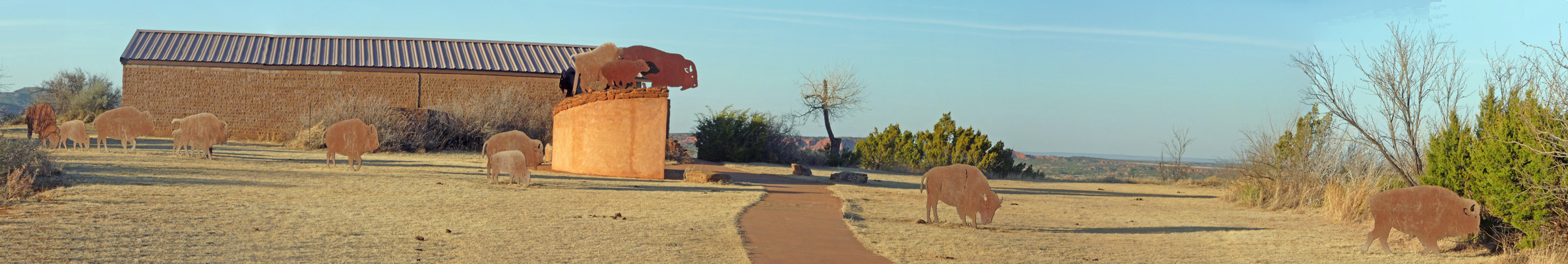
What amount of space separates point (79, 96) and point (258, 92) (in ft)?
37.9

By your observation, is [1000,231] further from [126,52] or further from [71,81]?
[71,81]

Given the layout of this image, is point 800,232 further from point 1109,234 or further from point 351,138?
point 351,138

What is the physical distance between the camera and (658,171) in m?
15.5

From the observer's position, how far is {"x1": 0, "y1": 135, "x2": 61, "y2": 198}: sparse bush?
9.22 metres

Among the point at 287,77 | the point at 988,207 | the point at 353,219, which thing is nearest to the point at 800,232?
the point at 988,207

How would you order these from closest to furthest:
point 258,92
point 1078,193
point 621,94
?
point 621,94, point 1078,193, point 258,92

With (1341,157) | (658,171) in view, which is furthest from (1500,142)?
(658,171)

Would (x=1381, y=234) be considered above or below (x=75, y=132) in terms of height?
below

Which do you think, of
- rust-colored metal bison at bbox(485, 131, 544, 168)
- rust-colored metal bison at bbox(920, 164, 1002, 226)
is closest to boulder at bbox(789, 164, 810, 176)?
rust-colored metal bison at bbox(485, 131, 544, 168)

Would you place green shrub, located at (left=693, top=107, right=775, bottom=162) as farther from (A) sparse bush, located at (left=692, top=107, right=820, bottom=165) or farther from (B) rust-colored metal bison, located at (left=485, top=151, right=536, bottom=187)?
(B) rust-colored metal bison, located at (left=485, top=151, right=536, bottom=187)

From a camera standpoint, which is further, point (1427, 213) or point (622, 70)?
point (622, 70)

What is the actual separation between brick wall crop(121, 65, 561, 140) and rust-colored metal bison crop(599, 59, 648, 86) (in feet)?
47.7

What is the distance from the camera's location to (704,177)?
598 inches

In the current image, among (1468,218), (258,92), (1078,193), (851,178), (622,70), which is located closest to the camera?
(1468,218)
